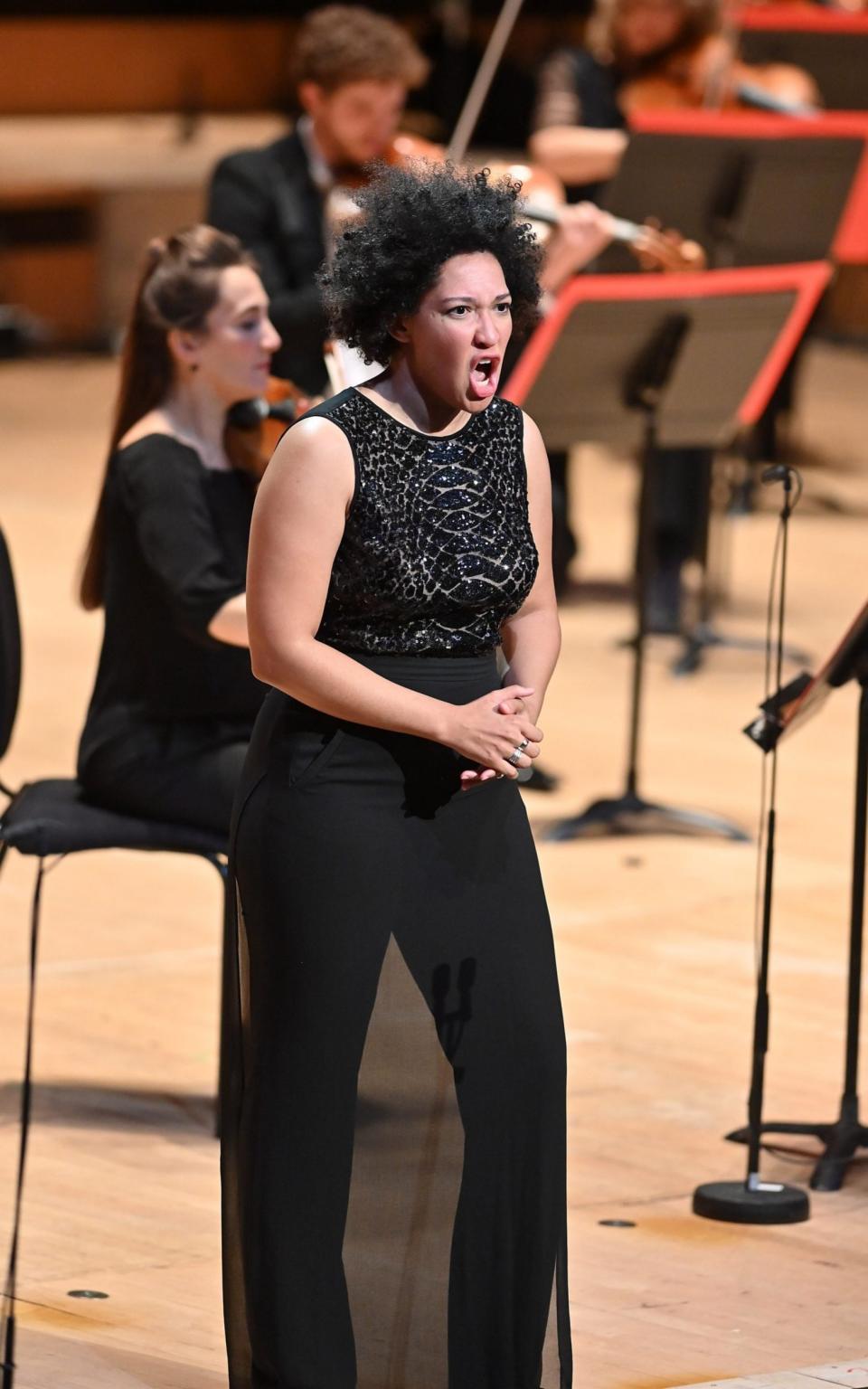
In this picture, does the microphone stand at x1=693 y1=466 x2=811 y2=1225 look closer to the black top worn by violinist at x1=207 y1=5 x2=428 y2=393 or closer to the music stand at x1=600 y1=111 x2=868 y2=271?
the black top worn by violinist at x1=207 y1=5 x2=428 y2=393

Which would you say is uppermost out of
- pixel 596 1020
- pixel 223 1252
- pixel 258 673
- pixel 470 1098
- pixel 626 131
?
pixel 626 131

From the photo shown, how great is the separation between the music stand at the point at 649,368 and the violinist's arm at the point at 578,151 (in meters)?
1.43

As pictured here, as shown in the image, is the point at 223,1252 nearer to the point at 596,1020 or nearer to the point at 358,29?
the point at 596,1020

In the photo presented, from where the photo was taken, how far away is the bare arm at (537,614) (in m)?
2.70

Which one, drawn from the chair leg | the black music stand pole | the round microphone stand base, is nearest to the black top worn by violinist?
the black music stand pole

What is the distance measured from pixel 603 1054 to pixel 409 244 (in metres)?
1.90

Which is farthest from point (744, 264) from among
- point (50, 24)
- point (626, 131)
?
point (50, 24)

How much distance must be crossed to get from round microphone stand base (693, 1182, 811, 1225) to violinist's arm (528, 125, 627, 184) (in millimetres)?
3858

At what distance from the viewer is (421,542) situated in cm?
255

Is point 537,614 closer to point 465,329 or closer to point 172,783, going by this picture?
point 465,329

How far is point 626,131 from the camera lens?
22.4ft

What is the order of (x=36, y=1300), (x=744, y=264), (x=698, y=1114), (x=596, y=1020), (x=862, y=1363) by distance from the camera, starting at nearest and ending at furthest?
(x=862, y=1363) < (x=36, y=1300) < (x=698, y=1114) < (x=596, y=1020) < (x=744, y=264)

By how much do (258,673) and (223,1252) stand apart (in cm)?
63

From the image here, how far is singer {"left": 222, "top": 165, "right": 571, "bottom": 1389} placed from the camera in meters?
2.52
